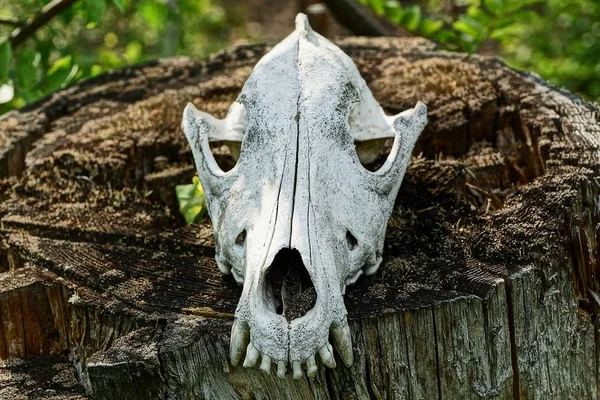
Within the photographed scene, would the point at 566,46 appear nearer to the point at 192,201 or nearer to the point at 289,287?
the point at 192,201

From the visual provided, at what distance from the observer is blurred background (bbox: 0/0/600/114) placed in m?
6.00

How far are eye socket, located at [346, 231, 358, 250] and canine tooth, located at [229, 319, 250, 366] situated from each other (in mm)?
570

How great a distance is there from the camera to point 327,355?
10.1ft

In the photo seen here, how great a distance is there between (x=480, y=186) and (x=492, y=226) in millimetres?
715

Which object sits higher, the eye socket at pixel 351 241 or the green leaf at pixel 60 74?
the green leaf at pixel 60 74

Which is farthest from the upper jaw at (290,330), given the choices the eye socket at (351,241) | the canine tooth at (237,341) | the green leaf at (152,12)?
the green leaf at (152,12)

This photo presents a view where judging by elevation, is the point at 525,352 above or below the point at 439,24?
below

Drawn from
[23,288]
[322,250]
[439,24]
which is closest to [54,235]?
[23,288]

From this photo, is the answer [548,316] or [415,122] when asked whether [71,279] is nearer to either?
[415,122]

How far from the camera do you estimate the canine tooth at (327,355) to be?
3076 mm

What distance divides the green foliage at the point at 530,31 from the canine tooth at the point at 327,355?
11.2 feet

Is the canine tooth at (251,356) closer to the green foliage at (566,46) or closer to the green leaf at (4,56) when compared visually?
the green leaf at (4,56)

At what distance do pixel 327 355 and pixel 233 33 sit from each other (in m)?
11.0

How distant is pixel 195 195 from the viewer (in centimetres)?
441
